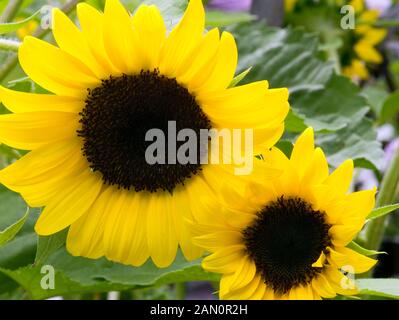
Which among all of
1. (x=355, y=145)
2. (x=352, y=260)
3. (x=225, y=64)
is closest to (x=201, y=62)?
(x=225, y=64)

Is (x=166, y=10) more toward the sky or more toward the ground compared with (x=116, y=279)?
more toward the sky

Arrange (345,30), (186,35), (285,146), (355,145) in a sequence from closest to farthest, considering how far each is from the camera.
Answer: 1. (186,35)
2. (285,146)
3. (355,145)
4. (345,30)

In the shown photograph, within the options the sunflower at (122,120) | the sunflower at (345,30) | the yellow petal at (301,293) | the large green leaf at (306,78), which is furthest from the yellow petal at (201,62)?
the sunflower at (345,30)

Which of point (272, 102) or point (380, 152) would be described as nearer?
point (272, 102)

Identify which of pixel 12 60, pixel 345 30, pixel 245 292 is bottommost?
pixel 245 292

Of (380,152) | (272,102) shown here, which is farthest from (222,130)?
(380,152)

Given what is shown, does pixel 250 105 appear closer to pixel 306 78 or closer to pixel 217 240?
pixel 217 240

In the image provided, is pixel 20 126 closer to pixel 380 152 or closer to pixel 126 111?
pixel 126 111
